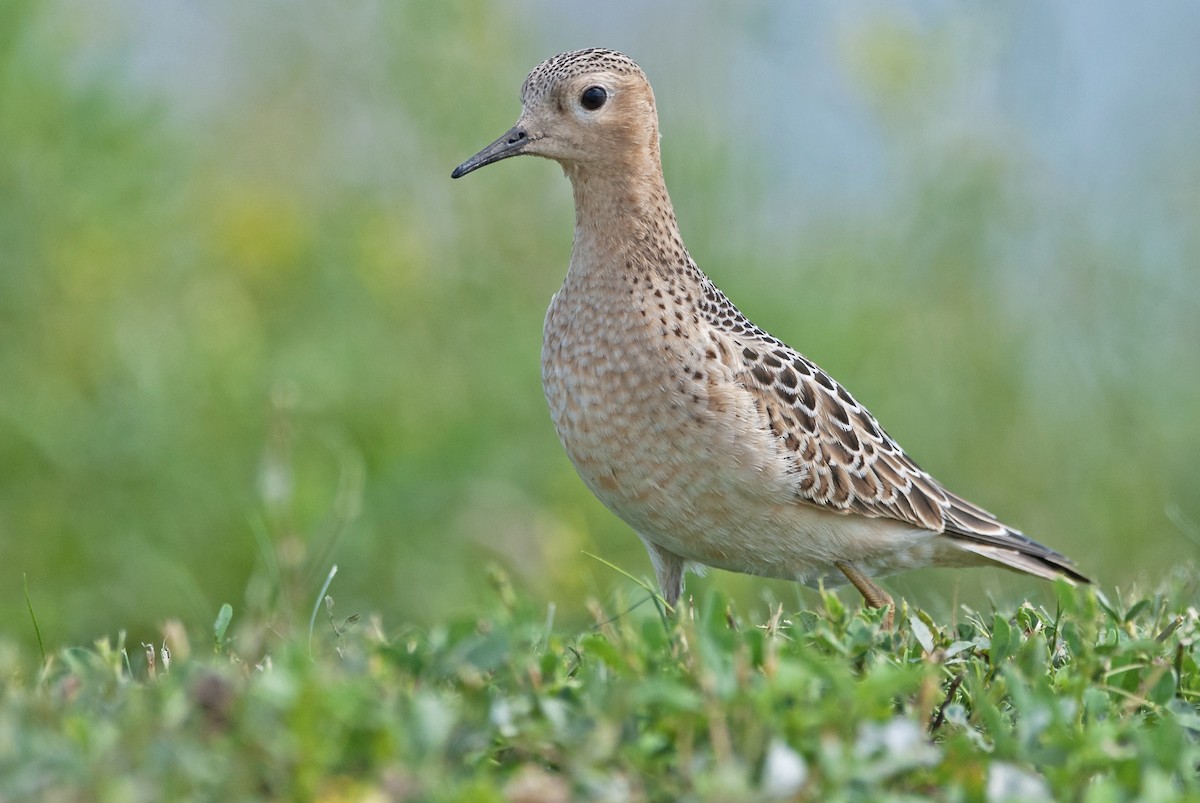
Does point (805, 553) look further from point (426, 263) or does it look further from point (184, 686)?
point (426, 263)

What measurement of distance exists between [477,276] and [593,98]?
3592 mm

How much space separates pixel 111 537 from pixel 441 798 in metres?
5.54

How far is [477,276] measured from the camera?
9.45 meters

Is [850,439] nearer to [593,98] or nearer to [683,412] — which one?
[683,412]

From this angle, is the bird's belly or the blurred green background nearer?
the bird's belly

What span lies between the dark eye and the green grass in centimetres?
267

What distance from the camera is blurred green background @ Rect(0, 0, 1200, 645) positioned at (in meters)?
7.96

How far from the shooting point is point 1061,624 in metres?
4.53

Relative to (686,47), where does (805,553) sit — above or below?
below

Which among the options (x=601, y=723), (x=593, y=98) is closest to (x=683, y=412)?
(x=593, y=98)

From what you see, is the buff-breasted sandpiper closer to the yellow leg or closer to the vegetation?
the yellow leg

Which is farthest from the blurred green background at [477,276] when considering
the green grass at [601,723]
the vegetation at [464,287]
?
the green grass at [601,723]

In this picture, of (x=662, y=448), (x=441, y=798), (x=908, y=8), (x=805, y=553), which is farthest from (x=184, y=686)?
(x=908, y=8)

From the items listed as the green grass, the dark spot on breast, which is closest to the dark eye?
Answer: the dark spot on breast
